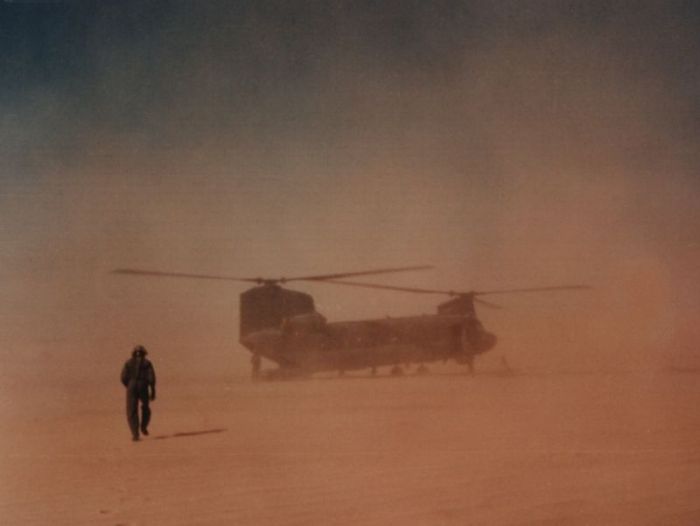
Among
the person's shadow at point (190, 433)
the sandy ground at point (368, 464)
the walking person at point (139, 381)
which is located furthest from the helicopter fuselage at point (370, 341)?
the walking person at point (139, 381)

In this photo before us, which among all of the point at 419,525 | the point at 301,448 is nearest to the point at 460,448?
the point at 301,448

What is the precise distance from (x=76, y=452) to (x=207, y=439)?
142 cm

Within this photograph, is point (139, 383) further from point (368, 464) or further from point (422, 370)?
point (422, 370)

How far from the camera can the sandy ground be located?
510 centimetres

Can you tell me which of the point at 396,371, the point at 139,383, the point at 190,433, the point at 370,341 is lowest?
the point at 396,371

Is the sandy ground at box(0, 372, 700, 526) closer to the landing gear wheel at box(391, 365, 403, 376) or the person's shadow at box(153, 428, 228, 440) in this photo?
the person's shadow at box(153, 428, 228, 440)

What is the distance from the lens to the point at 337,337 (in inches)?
744

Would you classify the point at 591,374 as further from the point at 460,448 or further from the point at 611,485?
the point at 611,485

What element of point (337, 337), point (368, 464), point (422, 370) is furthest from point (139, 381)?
point (422, 370)

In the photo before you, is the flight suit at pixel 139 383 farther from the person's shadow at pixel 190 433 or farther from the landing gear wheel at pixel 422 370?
the landing gear wheel at pixel 422 370

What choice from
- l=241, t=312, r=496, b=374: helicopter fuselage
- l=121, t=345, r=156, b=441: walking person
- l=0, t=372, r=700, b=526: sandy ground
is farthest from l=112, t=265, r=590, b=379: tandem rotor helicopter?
l=121, t=345, r=156, b=441: walking person

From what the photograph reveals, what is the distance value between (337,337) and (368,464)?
1222 cm

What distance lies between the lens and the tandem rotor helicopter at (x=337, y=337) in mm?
18672

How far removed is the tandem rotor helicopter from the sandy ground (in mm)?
5972
